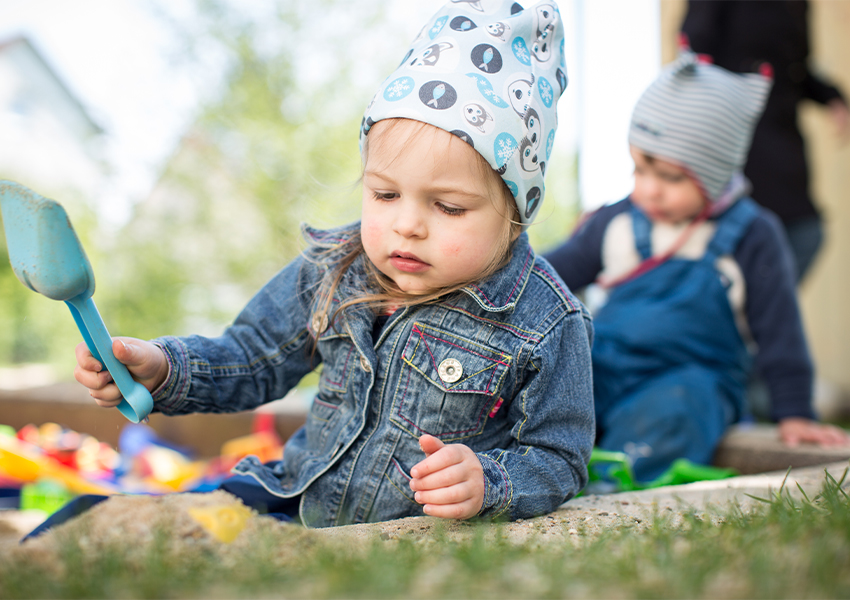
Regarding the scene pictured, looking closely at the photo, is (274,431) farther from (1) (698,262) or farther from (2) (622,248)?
(1) (698,262)

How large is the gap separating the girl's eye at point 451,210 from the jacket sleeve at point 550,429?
320mm

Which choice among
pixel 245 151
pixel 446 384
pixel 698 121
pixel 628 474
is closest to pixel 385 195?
pixel 446 384

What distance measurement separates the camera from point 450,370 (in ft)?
4.82

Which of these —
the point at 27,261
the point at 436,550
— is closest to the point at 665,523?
the point at 436,550

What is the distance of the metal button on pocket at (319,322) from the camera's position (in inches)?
63.6

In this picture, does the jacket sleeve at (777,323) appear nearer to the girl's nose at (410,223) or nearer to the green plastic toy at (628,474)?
the green plastic toy at (628,474)

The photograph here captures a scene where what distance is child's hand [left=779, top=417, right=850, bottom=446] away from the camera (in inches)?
98.1

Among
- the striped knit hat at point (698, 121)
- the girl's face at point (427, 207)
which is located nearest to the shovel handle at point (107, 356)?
the girl's face at point (427, 207)

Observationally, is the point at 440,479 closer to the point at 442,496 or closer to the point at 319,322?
the point at 442,496

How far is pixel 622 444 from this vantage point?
→ 2.50 meters

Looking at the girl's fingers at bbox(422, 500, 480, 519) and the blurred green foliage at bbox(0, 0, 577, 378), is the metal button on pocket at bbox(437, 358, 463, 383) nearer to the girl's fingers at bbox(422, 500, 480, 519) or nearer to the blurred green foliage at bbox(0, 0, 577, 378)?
the girl's fingers at bbox(422, 500, 480, 519)

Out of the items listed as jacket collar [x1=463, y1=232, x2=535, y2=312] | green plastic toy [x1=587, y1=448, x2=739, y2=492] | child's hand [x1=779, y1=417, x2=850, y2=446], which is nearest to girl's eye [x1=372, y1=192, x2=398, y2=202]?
jacket collar [x1=463, y1=232, x2=535, y2=312]

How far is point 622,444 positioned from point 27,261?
6.54 feet

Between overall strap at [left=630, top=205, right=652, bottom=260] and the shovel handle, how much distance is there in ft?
6.65
